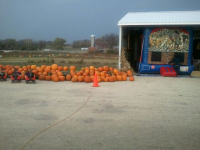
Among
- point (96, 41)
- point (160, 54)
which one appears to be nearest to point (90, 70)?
point (160, 54)

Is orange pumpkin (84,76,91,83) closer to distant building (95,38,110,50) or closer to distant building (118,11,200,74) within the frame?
distant building (118,11,200,74)

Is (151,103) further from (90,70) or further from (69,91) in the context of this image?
(90,70)

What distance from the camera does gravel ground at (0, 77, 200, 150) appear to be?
4.45 m

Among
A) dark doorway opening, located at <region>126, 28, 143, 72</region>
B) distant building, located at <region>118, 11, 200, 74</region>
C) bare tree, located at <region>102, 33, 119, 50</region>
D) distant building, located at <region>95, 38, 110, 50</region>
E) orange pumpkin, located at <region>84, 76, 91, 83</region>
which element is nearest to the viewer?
orange pumpkin, located at <region>84, 76, 91, 83</region>

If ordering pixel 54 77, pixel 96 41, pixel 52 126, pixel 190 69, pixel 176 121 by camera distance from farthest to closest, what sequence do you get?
pixel 96 41 → pixel 190 69 → pixel 54 77 → pixel 176 121 → pixel 52 126

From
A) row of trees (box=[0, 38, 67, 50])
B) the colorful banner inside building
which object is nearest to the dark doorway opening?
the colorful banner inside building

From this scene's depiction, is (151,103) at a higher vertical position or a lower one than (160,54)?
lower

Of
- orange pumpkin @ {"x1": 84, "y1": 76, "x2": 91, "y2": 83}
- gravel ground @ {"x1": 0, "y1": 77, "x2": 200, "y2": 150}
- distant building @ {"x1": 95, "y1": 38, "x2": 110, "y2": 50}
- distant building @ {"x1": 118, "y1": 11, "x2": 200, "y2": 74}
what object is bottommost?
gravel ground @ {"x1": 0, "y1": 77, "x2": 200, "y2": 150}

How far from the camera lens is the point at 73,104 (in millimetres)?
7348

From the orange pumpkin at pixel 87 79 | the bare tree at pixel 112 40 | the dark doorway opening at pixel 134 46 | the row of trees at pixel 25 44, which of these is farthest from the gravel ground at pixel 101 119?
the row of trees at pixel 25 44

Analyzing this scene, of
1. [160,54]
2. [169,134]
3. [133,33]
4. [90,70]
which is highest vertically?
[133,33]

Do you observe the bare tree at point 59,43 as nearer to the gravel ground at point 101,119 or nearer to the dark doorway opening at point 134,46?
the dark doorway opening at point 134,46

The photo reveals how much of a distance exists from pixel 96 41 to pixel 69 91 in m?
42.4

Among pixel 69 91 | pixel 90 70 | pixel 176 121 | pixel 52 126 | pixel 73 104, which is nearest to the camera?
pixel 52 126
